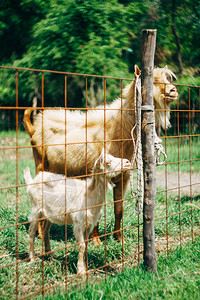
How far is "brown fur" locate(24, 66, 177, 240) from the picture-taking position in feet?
13.3

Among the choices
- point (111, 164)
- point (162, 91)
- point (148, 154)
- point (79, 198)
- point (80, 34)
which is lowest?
point (79, 198)

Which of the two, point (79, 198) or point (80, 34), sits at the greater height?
point (80, 34)

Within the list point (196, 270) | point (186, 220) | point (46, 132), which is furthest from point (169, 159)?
point (196, 270)

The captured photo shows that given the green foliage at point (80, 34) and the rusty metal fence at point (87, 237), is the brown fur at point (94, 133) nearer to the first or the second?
the rusty metal fence at point (87, 237)

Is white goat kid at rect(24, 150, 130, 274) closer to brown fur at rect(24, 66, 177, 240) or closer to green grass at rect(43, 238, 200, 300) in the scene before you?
brown fur at rect(24, 66, 177, 240)

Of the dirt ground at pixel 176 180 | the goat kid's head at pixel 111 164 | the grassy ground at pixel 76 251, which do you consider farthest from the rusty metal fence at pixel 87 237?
the dirt ground at pixel 176 180

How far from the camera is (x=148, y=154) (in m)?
3.25

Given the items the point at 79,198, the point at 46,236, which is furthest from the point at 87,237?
the point at 46,236

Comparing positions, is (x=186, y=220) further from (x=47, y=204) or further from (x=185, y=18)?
(x=185, y=18)

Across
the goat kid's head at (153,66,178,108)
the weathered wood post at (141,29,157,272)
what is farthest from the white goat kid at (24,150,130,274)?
the goat kid's head at (153,66,178,108)

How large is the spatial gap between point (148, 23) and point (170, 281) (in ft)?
19.9

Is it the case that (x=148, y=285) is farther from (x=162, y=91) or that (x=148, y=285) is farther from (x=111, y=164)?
(x=162, y=91)

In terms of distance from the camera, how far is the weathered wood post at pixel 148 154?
321 centimetres

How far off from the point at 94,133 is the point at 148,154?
45.0 inches
